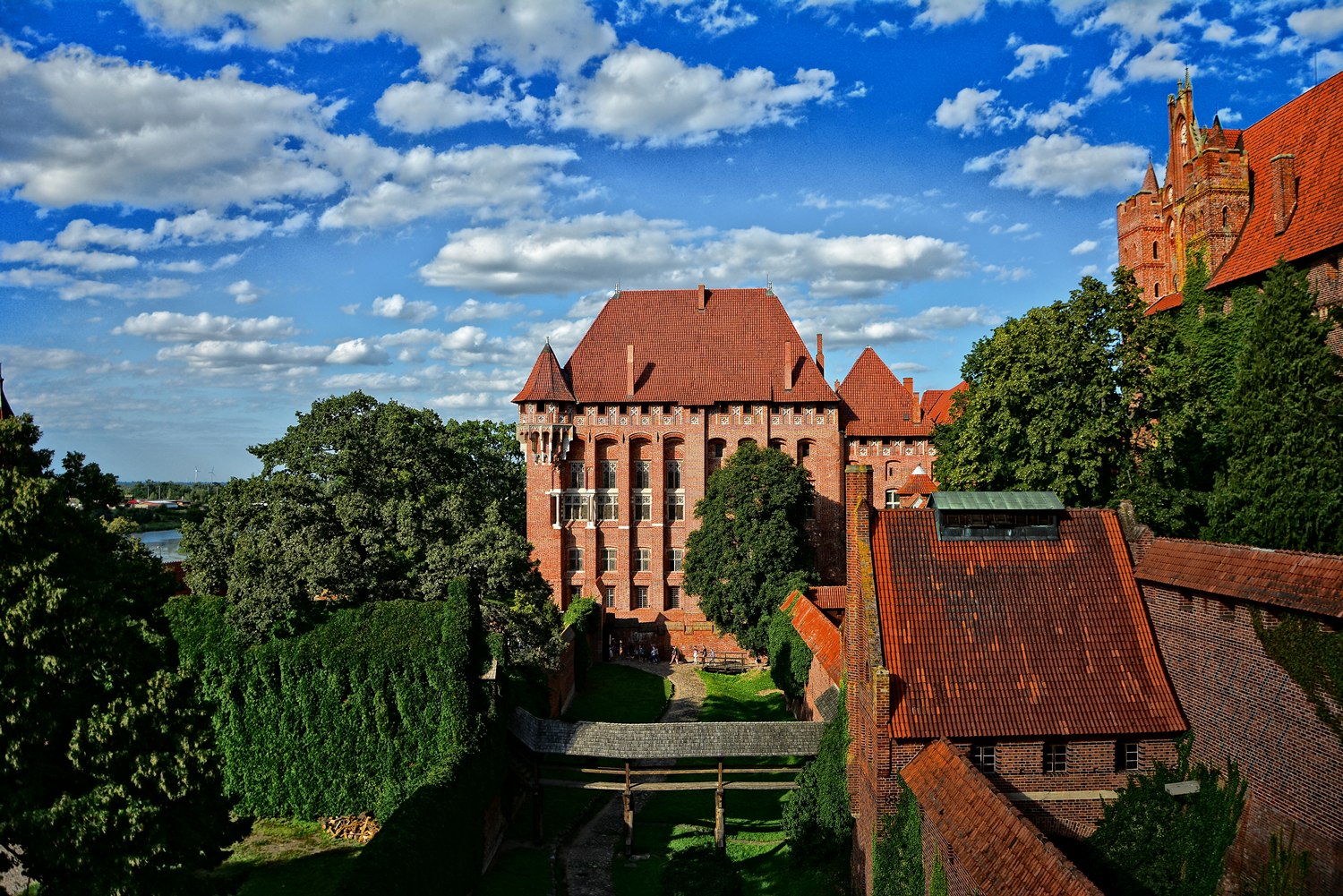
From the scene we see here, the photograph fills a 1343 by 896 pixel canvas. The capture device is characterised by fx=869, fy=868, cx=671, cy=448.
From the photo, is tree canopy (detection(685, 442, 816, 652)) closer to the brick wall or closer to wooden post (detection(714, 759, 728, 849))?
wooden post (detection(714, 759, 728, 849))

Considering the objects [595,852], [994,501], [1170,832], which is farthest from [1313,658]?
[595,852]

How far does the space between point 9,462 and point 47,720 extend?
388 centimetres

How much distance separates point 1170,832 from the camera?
16312mm

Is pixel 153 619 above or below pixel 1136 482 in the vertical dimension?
below

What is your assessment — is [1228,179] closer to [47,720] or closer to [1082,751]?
[1082,751]

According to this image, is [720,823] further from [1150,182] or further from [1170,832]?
[1150,182]

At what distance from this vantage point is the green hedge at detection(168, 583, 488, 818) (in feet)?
77.0

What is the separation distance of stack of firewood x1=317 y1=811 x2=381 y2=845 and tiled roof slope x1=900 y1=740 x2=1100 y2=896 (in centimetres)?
1543

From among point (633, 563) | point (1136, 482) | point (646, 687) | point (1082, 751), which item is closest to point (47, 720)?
point (1082, 751)

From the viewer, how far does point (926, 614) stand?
18.3 meters

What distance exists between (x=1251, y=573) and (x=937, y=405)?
147 ft

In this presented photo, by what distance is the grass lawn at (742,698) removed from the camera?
116 ft

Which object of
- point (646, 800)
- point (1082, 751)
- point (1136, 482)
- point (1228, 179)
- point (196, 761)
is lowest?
point (646, 800)

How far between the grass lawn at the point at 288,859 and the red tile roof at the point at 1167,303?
32.5 meters
